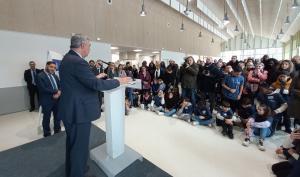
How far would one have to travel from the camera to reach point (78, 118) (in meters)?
1.49

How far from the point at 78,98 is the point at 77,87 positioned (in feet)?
0.31

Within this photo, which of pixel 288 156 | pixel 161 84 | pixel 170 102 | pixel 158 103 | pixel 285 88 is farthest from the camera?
pixel 161 84

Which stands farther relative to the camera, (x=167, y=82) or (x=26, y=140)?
(x=167, y=82)

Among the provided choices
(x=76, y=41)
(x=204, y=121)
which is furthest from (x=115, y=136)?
(x=204, y=121)

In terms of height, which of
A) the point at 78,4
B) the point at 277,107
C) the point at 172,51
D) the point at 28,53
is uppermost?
the point at 78,4

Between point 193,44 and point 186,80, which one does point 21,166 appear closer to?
point 186,80

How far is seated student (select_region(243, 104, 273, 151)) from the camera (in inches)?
108

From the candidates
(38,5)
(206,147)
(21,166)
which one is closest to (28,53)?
(38,5)

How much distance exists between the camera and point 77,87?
1488 millimetres

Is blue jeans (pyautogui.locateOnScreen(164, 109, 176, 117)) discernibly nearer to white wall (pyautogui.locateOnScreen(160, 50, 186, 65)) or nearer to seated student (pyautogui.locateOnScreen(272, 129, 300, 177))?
seated student (pyautogui.locateOnScreen(272, 129, 300, 177))

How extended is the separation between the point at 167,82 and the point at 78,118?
388 centimetres

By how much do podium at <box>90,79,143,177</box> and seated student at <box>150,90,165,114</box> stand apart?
7.91 ft

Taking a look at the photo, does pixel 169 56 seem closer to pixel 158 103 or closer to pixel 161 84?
pixel 161 84

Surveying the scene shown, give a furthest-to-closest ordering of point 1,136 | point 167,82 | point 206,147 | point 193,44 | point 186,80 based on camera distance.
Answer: point 193,44
point 167,82
point 186,80
point 1,136
point 206,147
